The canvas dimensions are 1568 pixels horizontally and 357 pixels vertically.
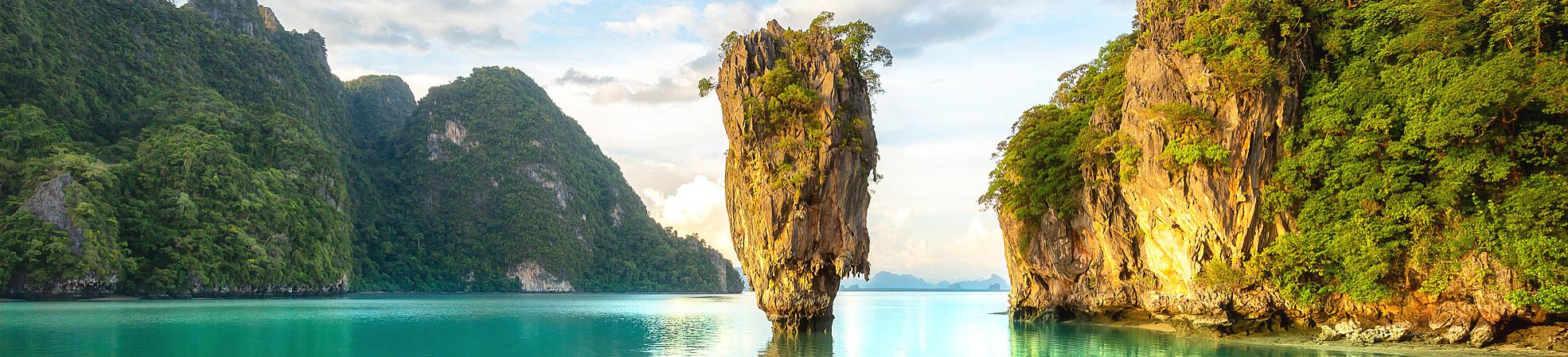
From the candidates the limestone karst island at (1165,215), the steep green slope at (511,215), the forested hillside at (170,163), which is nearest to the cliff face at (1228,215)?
the limestone karst island at (1165,215)

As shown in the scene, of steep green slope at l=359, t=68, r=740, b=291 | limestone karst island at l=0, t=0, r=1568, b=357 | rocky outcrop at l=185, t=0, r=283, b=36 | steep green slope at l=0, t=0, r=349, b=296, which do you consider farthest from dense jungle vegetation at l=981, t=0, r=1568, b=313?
rocky outcrop at l=185, t=0, r=283, b=36

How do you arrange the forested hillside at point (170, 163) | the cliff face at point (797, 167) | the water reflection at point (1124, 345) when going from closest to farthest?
1. the water reflection at point (1124, 345)
2. the cliff face at point (797, 167)
3. the forested hillside at point (170, 163)

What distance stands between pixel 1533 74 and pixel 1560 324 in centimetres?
591

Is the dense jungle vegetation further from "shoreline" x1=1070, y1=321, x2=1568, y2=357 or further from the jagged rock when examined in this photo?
the jagged rock

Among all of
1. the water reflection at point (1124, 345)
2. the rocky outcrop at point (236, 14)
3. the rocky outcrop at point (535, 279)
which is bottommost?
the water reflection at point (1124, 345)

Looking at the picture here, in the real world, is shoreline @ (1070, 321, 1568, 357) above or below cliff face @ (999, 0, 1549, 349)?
below

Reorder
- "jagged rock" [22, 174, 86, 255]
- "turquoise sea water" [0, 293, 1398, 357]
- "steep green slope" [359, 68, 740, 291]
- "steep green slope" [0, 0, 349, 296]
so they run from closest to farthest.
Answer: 1. "turquoise sea water" [0, 293, 1398, 357]
2. "jagged rock" [22, 174, 86, 255]
3. "steep green slope" [0, 0, 349, 296]
4. "steep green slope" [359, 68, 740, 291]

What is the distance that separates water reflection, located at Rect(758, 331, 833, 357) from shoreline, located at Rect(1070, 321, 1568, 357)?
11.1 m

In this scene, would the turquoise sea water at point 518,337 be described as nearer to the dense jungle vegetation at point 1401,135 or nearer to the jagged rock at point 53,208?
the dense jungle vegetation at point 1401,135

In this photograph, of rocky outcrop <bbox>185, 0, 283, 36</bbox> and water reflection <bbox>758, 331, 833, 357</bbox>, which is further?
rocky outcrop <bbox>185, 0, 283, 36</bbox>

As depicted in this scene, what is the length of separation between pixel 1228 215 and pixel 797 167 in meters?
A: 11.9

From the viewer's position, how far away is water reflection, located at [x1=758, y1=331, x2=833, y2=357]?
22.2 m

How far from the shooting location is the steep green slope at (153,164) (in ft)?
A: 177

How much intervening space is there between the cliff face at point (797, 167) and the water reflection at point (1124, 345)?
6.04 m
